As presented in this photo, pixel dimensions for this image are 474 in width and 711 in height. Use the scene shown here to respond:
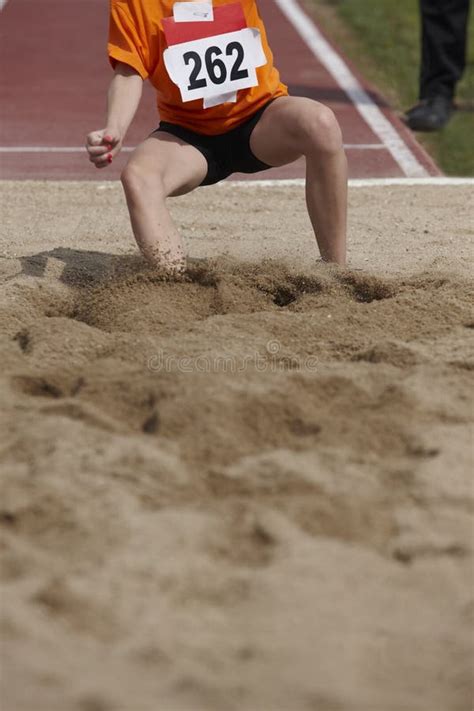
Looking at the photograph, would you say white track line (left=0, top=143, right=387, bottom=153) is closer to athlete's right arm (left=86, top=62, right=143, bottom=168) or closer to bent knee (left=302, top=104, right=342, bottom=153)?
athlete's right arm (left=86, top=62, right=143, bottom=168)

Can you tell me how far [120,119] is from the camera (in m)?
3.60

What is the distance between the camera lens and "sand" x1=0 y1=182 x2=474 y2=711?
73.5 inches

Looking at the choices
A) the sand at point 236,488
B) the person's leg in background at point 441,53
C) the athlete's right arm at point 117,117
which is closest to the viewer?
the sand at point 236,488

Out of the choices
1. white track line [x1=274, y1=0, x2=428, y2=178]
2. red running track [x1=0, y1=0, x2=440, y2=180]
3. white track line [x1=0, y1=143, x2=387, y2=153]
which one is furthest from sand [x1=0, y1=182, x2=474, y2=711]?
white track line [x1=0, y1=143, x2=387, y2=153]

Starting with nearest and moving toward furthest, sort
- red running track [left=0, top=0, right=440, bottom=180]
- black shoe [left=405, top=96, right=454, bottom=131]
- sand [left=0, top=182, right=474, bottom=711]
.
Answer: sand [left=0, top=182, right=474, bottom=711] → red running track [left=0, top=0, right=440, bottom=180] → black shoe [left=405, top=96, right=454, bottom=131]

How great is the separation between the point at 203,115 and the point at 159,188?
0.34 meters

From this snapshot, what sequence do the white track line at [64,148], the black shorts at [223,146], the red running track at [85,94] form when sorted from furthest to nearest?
the white track line at [64,148], the red running track at [85,94], the black shorts at [223,146]

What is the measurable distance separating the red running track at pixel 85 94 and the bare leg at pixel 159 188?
70.5 inches

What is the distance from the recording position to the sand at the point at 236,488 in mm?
1867

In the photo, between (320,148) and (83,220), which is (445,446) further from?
(83,220)

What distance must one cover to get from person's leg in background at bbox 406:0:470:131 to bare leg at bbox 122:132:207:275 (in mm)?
3158

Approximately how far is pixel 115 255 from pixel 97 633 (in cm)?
239

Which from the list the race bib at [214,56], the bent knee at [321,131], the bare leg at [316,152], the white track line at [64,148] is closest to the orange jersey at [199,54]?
the race bib at [214,56]

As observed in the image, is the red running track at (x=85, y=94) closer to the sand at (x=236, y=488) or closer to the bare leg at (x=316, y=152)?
the bare leg at (x=316, y=152)
